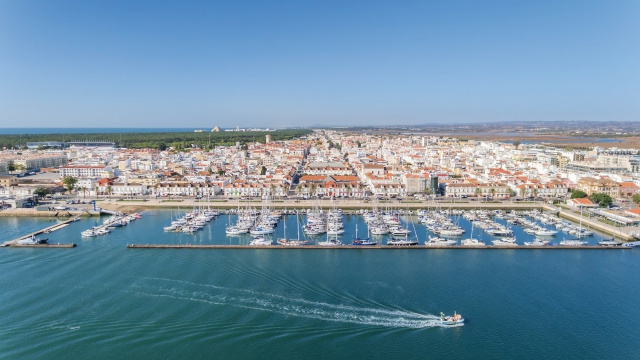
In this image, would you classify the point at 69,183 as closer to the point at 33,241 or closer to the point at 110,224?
the point at 110,224

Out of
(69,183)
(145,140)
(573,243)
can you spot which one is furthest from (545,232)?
(145,140)

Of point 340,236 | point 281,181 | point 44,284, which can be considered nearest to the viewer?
point 44,284

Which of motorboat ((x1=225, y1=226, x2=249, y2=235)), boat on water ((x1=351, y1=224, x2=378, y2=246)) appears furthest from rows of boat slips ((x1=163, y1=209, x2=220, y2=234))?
boat on water ((x1=351, y1=224, x2=378, y2=246))

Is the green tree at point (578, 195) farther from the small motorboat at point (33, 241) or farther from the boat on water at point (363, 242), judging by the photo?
the small motorboat at point (33, 241)

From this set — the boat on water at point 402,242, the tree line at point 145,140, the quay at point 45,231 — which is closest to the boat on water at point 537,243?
the boat on water at point 402,242

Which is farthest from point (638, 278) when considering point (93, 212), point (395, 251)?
point (93, 212)

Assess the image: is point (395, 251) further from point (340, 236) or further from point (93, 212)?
point (93, 212)
